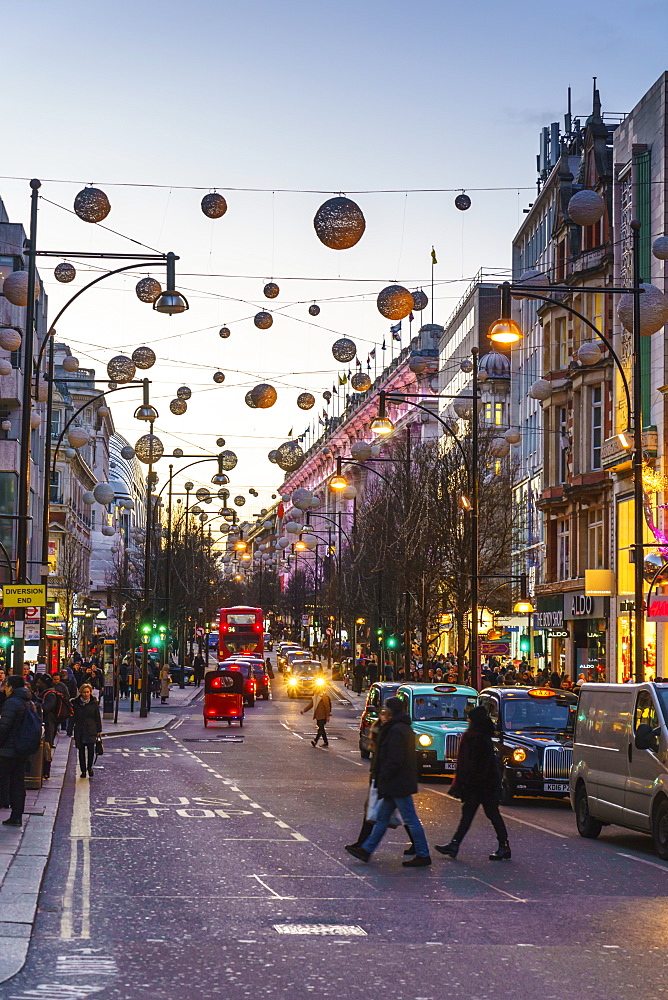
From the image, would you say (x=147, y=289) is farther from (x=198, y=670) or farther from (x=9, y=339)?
(x=198, y=670)

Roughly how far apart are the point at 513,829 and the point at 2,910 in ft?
32.2

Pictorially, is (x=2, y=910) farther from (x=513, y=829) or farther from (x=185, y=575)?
(x=185, y=575)

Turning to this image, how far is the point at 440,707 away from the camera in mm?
29484

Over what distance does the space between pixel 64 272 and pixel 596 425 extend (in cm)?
2780

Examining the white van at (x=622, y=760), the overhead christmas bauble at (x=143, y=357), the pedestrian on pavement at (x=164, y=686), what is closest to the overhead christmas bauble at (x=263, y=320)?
the overhead christmas bauble at (x=143, y=357)

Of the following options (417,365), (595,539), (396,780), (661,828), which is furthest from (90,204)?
(595,539)

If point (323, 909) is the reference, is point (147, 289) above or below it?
above

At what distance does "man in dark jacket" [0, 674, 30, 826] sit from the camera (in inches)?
728

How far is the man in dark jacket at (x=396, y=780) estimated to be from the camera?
15336mm

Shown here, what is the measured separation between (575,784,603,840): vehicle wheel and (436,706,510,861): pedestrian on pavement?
3.35 m

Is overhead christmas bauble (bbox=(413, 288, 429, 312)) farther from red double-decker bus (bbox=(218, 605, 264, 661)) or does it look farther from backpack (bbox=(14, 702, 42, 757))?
red double-decker bus (bbox=(218, 605, 264, 661))

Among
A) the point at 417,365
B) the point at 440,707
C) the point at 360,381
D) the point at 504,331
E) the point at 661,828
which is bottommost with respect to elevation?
the point at 661,828

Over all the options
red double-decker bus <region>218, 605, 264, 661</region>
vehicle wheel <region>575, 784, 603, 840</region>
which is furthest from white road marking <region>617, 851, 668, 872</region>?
red double-decker bus <region>218, 605, 264, 661</region>

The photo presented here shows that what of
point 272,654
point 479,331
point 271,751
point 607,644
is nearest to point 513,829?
point 271,751
